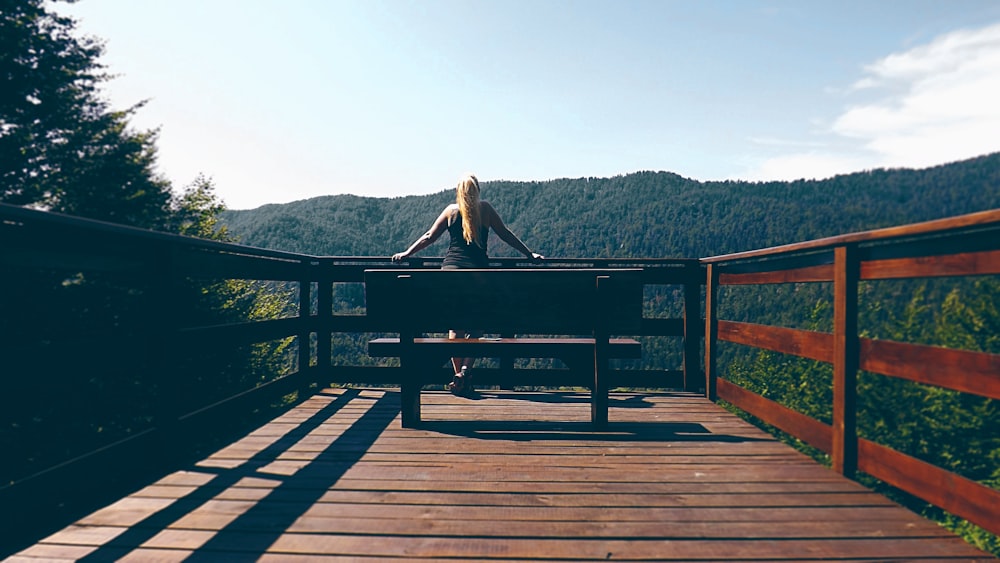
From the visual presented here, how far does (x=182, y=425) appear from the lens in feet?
9.90

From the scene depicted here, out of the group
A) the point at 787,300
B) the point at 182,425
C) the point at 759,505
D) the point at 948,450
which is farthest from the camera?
the point at 787,300

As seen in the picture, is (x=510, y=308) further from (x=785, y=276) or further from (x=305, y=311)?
(x=305, y=311)

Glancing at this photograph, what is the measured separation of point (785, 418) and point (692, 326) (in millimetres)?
1553

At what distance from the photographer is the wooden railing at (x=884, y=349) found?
2014 millimetres

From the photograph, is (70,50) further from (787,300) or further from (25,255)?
(787,300)

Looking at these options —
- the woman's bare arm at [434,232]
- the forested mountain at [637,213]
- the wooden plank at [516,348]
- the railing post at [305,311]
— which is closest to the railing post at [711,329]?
the wooden plank at [516,348]

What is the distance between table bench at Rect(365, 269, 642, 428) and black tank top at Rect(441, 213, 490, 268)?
794 mm

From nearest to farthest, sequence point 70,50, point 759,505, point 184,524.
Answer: point 184,524 < point 759,505 < point 70,50

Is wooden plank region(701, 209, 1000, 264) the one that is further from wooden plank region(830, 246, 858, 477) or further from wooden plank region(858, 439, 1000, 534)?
wooden plank region(858, 439, 1000, 534)

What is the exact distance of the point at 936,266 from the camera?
89.3 inches

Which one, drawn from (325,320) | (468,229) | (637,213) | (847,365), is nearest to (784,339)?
(847,365)

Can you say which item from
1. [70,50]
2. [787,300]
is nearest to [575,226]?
[787,300]

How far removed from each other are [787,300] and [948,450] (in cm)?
2309

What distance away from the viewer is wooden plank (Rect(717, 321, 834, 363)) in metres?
3.05
